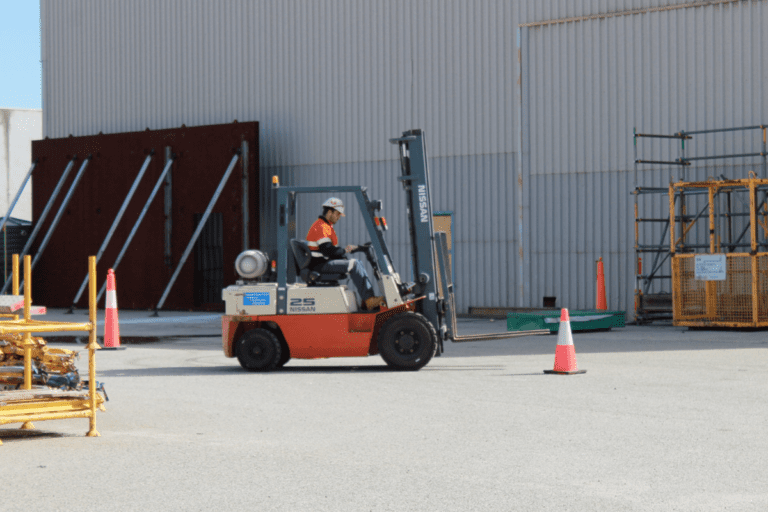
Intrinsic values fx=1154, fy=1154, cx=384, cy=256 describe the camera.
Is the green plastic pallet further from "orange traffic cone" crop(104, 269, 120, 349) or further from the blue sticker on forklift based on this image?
the blue sticker on forklift

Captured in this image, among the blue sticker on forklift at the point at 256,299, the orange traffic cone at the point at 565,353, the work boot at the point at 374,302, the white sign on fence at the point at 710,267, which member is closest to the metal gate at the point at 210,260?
the white sign on fence at the point at 710,267

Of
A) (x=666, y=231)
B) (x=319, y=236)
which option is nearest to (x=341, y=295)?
(x=319, y=236)

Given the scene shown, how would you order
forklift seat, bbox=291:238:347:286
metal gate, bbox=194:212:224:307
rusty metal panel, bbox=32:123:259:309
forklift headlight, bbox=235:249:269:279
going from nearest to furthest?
forklift seat, bbox=291:238:347:286 → forklift headlight, bbox=235:249:269:279 → rusty metal panel, bbox=32:123:259:309 → metal gate, bbox=194:212:224:307

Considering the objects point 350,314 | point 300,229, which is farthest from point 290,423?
point 300,229

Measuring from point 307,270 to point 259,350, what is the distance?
1111 millimetres

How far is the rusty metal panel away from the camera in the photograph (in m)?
28.3

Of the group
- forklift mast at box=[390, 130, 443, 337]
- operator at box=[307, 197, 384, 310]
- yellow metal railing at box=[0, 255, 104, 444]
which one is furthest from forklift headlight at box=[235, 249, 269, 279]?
yellow metal railing at box=[0, 255, 104, 444]

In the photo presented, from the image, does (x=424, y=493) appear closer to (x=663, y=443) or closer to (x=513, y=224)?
(x=663, y=443)

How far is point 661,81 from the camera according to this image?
76.2ft

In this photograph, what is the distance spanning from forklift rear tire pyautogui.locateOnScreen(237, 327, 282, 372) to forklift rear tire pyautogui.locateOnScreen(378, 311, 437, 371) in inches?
50.9

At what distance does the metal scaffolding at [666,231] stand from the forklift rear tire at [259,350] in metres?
10.1

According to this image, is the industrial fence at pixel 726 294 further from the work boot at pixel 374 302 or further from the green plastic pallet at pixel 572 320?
the work boot at pixel 374 302

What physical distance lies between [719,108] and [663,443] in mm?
15679

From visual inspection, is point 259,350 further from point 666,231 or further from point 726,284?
→ point 666,231
